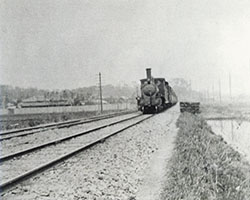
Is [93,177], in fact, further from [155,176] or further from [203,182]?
[203,182]

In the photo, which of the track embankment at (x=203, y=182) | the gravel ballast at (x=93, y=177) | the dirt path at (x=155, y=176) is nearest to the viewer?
the track embankment at (x=203, y=182)

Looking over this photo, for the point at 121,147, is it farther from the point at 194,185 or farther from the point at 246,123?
the point at 246,123

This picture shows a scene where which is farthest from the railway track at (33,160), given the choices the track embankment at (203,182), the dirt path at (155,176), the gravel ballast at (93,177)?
the track embankment at (203,182)

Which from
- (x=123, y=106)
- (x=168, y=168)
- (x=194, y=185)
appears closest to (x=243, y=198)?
(x=194, y=185)

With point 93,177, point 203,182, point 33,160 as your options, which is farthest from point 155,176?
point 33,160

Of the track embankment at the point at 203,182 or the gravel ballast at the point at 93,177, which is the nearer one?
the track embankment at the point at 203,182

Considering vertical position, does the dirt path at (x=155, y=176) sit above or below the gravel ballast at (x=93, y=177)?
below

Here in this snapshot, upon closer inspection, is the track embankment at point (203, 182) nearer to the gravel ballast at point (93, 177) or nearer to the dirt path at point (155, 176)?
the dirt path at point (155, 176)

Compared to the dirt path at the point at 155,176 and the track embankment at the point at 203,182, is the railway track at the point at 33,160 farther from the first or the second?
Result: the track embankment at the point at 203,182

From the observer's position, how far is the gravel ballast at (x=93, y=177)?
14.5ft

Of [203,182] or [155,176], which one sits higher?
[203,182]

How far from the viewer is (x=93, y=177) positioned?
5340 mm

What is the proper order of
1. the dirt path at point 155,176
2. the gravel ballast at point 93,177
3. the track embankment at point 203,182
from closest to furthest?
the track embankment at point 203,182
the gravel ballast at point 93,177
the dirt path at point 155,176

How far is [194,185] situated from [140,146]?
186 inches
